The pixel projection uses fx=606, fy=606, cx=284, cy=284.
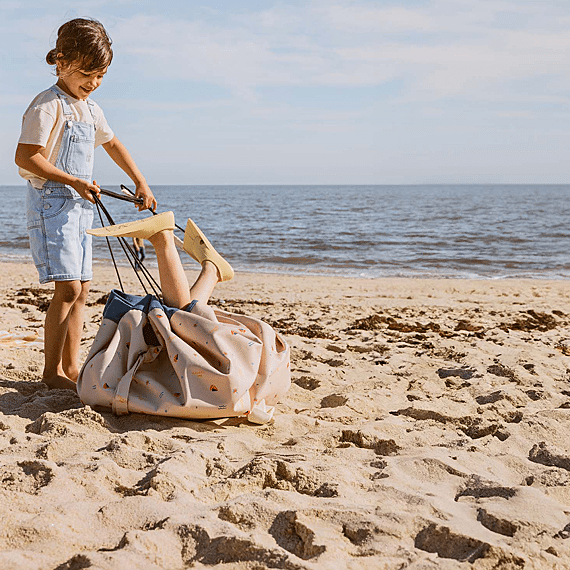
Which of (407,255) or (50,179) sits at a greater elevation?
(50,179)

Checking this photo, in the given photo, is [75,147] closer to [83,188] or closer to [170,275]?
[83,188]

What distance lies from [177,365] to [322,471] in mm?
917

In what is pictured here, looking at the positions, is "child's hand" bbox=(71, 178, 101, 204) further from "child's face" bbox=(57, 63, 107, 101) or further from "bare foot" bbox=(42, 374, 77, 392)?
"bare foot" bbox=(42, 374, 77, 392)

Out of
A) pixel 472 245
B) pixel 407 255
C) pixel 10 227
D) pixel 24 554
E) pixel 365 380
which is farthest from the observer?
pixel 10 227

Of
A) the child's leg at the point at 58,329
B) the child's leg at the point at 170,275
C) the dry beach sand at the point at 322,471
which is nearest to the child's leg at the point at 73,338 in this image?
the child's leg at the point at 58,329

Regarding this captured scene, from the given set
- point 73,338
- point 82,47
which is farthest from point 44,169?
point 73,338

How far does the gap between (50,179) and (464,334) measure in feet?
11.5

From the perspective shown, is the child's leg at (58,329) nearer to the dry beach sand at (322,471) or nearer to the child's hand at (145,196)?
the dry beach sand at (322,471)

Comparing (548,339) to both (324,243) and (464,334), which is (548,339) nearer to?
(464,334)

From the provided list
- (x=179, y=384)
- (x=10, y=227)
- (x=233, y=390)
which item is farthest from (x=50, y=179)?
(x=10, y=227)

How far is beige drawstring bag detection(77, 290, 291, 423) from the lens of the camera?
9.30 ft

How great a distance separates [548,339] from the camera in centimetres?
486

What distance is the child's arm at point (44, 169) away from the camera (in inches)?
118

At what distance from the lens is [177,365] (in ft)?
9.37
